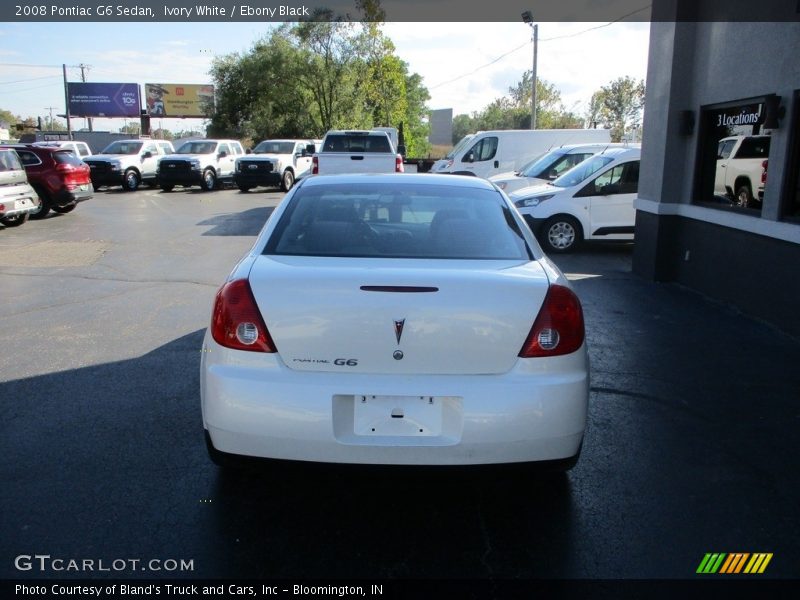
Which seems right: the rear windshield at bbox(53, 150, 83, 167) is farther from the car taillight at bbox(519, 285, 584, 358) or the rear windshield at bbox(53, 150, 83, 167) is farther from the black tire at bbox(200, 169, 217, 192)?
the car taillight at bbox(519, 285, 584, 358)

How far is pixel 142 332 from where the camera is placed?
6.80m

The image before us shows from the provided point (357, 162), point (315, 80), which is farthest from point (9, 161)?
point (315, 80)

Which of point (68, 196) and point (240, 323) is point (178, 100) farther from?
point (240, 323)

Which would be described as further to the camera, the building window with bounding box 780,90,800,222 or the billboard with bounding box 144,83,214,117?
the billboard with bounding box 144,83,214,117

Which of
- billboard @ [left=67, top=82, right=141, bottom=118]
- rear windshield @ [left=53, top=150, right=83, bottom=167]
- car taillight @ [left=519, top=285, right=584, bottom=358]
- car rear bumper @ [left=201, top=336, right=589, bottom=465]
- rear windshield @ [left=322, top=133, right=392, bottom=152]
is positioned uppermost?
billboard @ [left=67, top=82, right=141, bottom=118]

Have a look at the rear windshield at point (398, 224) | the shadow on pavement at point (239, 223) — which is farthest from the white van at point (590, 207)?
the rear windshield at point (398, 224)

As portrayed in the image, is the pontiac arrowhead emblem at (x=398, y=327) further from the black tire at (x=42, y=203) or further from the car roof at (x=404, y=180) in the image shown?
the black tire at (x=42, y=203)

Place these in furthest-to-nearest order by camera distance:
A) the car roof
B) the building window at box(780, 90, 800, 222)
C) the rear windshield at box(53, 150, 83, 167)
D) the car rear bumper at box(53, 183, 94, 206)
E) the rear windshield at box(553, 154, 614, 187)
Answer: the rear windshield at box(53, 150, 83, 167), the car rear bumper at box(53, 183, 94, 206), the rear windshield at box(553, 154, 614, 187), the building window at box(780, 90, 800, 222), the car roof

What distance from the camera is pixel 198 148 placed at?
2817cm

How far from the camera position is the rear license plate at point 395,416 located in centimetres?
302

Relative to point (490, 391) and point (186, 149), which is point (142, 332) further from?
point (186, 149)

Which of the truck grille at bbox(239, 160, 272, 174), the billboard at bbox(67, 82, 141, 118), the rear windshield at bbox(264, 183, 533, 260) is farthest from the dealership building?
the billboard at bbox(67, 82, 141, 118)

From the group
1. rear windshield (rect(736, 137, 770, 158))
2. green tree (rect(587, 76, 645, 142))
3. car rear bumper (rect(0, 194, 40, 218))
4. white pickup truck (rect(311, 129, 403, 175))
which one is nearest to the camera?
rear windshield (rect(736, 137, 770, 158))

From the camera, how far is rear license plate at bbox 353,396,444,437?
119 inches
